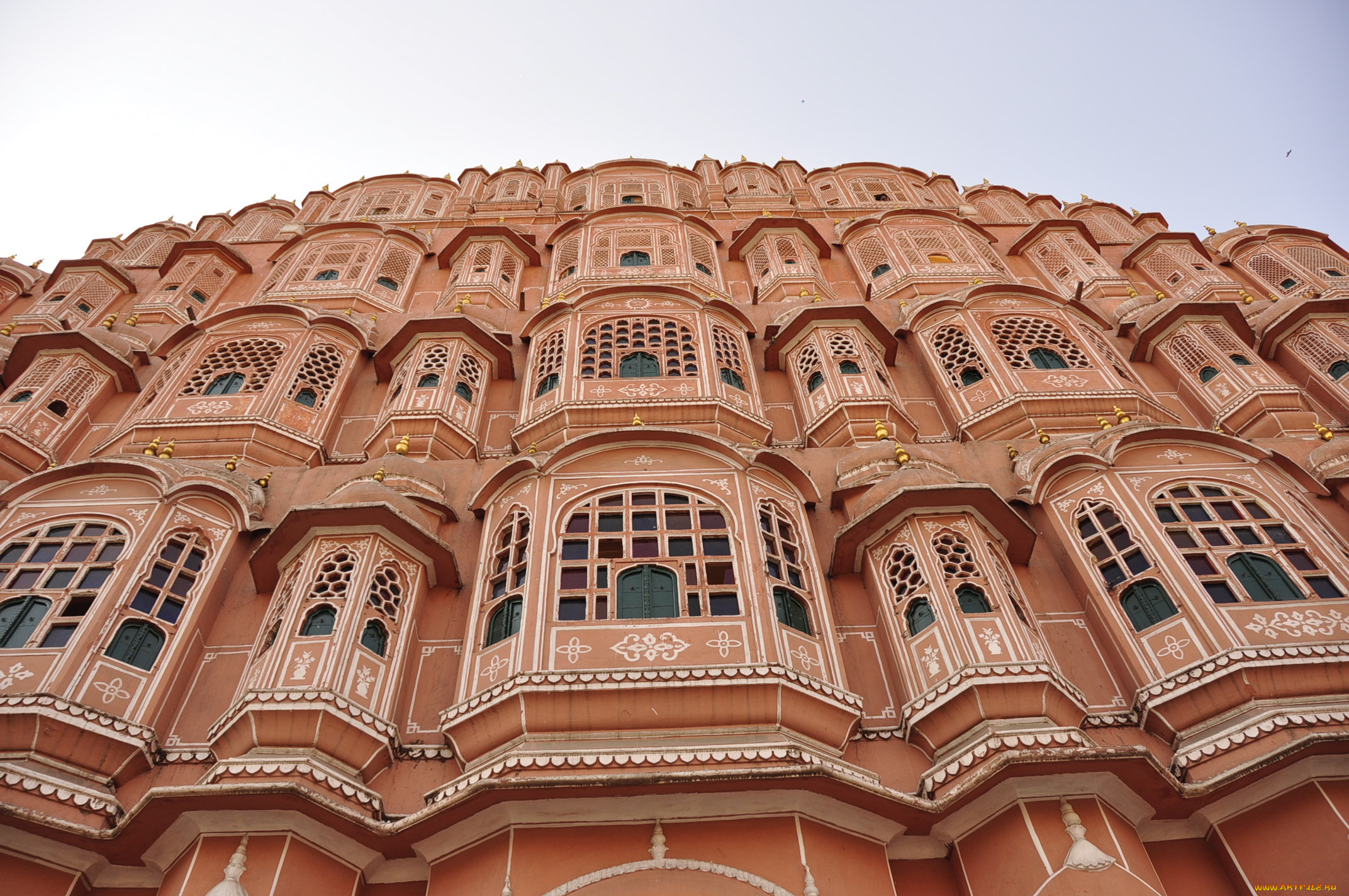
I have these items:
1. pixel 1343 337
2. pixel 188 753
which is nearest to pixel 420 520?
pixel 188 753

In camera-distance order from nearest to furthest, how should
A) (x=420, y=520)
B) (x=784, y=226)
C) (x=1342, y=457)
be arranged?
(x=420, y=520) < (x=1342, y=457) < (x=784, y=226)

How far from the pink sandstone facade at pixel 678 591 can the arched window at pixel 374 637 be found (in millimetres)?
36

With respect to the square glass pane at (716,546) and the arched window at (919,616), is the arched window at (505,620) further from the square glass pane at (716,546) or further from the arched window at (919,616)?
the arched window at (919,616)

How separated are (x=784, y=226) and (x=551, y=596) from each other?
15451mm

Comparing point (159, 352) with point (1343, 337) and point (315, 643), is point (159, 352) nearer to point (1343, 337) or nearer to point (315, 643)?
point (315, 643)

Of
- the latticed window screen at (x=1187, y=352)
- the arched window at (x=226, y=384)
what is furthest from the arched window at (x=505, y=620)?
the latticed window screen at (x=1187, y=352)

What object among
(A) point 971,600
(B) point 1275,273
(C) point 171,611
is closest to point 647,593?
(A) point 971,600

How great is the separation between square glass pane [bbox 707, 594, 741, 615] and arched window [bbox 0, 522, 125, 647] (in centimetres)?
721

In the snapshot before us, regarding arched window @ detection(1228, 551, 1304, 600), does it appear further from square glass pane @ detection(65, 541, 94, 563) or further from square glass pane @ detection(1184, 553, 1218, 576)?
square glass pane @ detection(65, 541, 94, 563)

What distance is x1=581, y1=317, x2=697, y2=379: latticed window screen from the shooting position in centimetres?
1795

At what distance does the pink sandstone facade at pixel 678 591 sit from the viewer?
963cm

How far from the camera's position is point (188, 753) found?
1127cm

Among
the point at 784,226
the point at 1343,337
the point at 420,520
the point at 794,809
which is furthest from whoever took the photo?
the point at 784,226

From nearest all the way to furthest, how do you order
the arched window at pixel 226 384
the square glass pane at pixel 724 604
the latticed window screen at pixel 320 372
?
the square glass pane at pixel 724 604, the arched window at pixel 226 384, the latticed window screen at pixel 320 372
